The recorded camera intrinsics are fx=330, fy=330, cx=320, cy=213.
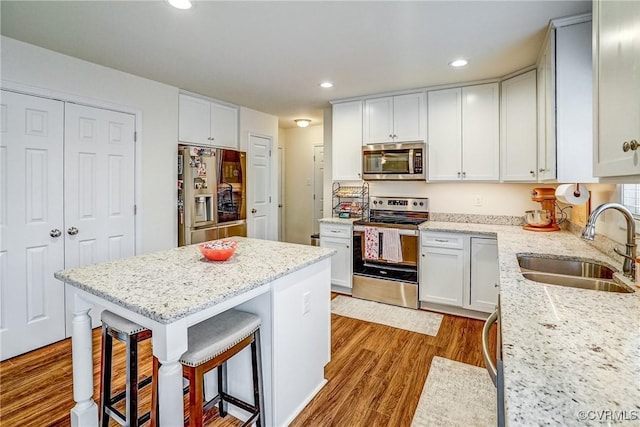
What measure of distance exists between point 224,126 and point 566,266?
3.81m

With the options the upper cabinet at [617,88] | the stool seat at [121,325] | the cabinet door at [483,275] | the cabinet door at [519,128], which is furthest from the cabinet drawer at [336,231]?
the upper cabinet at [617,88]

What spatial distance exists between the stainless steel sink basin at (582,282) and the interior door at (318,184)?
14.4ft

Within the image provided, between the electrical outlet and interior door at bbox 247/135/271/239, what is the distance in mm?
2789

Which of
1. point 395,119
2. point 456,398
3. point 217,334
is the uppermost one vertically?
point 395,119

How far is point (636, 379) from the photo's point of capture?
731 mm

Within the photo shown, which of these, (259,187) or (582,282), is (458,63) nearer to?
(582,282)

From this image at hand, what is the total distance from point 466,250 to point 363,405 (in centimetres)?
187

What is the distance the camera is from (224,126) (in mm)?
4242

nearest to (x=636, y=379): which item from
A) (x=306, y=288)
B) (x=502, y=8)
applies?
(x=306, y=288)

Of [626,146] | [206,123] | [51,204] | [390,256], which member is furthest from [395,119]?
[51,204]

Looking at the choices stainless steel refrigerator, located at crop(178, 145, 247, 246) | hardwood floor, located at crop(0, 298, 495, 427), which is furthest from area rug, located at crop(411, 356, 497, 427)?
stainless steel refrigerator, located at crop(178, 145, 247, 246)

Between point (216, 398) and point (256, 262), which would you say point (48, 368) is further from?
point (256, 262)

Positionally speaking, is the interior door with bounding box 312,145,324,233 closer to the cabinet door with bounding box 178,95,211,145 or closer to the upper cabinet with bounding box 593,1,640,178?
the cabinet door with bounding box 178,95,211,145

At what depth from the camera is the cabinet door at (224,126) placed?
4.10 m
